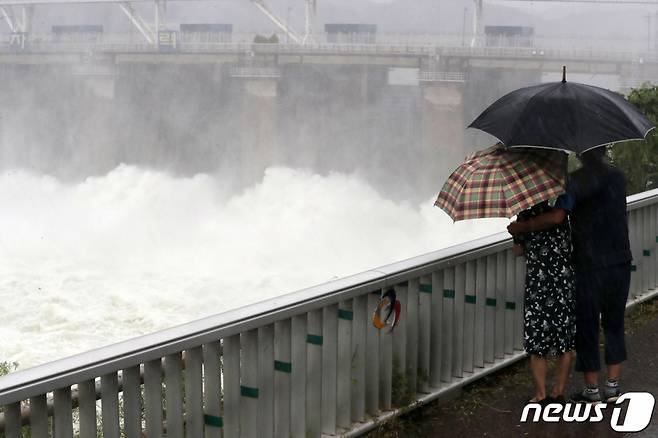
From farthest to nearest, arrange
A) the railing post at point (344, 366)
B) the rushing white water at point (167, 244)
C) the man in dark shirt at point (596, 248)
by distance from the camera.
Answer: the rushing white water at point (167, 244) < the man in dark shirt at point (596, 248) < the railing post at point (344, 366)

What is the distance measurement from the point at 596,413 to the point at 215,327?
241cm

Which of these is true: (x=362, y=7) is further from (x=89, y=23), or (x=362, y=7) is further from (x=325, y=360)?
(x=325, y=360)

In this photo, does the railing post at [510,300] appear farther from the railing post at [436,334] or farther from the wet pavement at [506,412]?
the railing post at [436,334]

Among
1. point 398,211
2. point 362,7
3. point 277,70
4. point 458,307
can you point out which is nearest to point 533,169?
point 458,307

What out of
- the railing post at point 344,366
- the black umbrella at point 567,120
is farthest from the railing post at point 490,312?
the railing post at point 344,366

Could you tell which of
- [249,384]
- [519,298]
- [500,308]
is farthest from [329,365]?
[519,298]

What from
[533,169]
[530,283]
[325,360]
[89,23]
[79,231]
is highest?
[89,23]

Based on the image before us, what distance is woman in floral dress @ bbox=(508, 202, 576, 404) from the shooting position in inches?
192

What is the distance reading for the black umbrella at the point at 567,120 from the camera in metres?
4.58

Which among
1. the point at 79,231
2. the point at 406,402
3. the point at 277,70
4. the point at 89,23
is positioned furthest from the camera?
the point at 89,23

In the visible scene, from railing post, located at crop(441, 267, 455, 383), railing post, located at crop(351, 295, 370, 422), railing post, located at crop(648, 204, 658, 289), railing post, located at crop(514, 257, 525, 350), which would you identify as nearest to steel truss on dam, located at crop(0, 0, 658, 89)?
railing post, located at crop(648, 204, 658, 289)

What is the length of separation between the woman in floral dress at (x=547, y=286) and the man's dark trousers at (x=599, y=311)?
10 centimetres

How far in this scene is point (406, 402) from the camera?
5.19m

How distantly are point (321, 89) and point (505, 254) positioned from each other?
2095 inches
